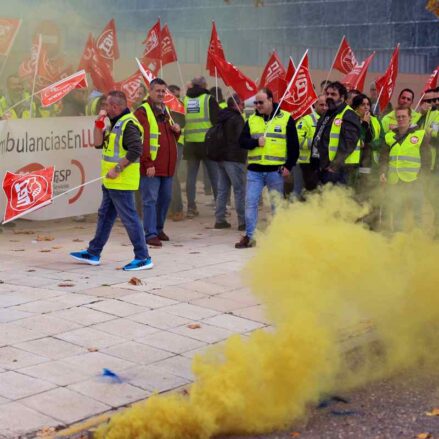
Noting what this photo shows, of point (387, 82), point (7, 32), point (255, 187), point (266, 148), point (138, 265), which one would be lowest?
point (138, 265)

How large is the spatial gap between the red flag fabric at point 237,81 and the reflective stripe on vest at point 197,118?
71 cm

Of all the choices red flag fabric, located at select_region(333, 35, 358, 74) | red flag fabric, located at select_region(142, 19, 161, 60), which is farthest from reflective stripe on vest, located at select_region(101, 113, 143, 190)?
red flag fabric, located at select_region(333, 35, 358, 74)

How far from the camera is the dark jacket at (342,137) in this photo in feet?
35.0

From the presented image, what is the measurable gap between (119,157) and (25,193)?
998 millimetres

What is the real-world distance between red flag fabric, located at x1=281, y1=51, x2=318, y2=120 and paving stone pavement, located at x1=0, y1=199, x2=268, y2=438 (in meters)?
1.80

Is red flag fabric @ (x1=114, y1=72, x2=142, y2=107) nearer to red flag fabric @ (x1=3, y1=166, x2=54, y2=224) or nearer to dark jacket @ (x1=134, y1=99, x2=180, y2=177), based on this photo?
dark jacket @ (x1=134, y1=99, x2=180, y2=177)

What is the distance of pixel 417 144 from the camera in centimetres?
1106

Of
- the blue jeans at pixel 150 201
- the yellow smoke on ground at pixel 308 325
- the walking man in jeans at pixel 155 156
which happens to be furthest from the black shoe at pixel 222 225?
the yellow smoke on ground at pixel 308 325

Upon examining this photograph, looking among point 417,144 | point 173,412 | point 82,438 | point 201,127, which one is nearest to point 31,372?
point 82,438

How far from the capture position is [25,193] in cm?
982

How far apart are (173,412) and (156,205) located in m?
6.55

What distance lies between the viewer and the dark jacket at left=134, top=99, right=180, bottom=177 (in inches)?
439

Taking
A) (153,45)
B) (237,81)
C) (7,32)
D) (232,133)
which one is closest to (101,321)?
(232,133)

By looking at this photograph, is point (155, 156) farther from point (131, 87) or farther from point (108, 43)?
point (108, 43)
